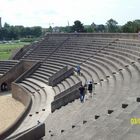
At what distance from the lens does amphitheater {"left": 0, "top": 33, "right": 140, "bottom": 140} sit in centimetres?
1168

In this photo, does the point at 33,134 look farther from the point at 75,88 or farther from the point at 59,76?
the point at 59,76

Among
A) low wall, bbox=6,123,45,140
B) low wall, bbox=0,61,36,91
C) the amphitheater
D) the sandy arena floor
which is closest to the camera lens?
the amphitheater

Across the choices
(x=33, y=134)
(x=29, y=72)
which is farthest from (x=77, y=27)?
(x=33, y=134)

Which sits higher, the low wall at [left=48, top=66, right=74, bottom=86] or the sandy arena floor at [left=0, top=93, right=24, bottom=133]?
the low wall at [left=48, top=66, right=74, bottom=86]

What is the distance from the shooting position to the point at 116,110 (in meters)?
12.7

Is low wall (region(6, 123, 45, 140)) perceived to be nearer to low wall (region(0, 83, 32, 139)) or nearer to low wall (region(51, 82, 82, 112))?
low wall (region(0, 83, 32, 139))

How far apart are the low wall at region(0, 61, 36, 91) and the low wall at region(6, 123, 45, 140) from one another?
72.4 feet

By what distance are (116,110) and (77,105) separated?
600 centimetres

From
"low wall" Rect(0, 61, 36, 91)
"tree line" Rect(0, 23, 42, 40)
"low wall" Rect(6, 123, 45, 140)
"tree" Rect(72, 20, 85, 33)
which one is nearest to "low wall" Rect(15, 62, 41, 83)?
"low wall" Rect(0, 61, 36, 91)

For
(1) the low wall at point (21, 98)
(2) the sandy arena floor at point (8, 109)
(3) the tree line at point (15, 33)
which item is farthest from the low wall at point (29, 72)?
(3) the tree line at point (15, 33)

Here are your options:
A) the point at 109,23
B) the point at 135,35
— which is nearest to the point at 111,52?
the point at 135,35

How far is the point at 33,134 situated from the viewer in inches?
563

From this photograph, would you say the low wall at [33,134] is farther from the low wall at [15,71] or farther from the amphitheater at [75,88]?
the low wall at [15,71]

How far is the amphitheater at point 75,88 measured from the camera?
11680 millimetres
